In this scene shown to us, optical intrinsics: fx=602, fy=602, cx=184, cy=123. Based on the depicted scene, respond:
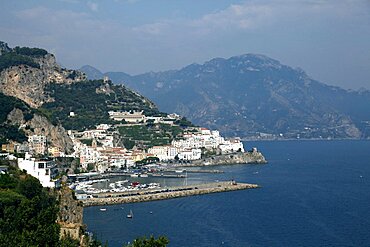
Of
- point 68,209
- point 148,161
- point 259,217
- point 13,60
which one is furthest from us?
point 13,60

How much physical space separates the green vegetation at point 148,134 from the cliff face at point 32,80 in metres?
8.38

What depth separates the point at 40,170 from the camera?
82.4 ft

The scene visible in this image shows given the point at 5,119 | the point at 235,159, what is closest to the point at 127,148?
the point at 235,159

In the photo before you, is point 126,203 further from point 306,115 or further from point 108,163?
point 306,115

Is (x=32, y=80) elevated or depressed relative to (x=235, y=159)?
elevated

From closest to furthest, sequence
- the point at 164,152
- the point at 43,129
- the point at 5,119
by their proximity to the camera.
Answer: the point at 5,119
the point at 43,129
the point at 164,152

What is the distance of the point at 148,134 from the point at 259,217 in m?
32.3

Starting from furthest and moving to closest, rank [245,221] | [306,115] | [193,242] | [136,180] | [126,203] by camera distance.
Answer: [306,115], [136,180], [126,203], [245,221], [193,242]

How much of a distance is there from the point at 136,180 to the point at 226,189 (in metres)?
Result: 7.45

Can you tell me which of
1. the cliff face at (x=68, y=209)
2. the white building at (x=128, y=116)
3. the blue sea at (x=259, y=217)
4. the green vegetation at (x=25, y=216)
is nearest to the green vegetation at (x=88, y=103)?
the white building at (x=128, y=116)

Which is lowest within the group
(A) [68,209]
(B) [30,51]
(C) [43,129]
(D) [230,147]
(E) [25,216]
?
(A) [68,209]

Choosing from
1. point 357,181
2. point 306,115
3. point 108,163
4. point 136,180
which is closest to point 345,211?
point 357,181

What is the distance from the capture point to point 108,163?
50.2 m

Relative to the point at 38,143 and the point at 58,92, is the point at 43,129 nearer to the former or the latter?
the point at 38,143
